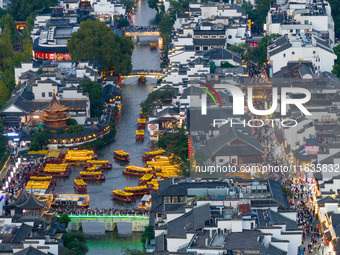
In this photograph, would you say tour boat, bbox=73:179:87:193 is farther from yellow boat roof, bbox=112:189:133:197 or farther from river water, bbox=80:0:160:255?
yellow boat roof, bbox=112:189:133:197

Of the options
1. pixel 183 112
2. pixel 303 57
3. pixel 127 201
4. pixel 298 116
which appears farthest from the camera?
pixel 303 57

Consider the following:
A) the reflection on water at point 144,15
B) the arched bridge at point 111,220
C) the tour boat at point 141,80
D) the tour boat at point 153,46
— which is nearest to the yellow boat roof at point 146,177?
the arched bridge at point 111,220


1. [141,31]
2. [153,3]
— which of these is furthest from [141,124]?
[153,3]

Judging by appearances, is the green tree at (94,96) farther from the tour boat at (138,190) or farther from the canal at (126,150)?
the tour boat at (138,190)

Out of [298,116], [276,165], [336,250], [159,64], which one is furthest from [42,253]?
[159,64]

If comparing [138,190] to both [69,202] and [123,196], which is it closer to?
[123,196]

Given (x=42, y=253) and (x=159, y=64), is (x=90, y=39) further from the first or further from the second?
(x=42, y=253)
